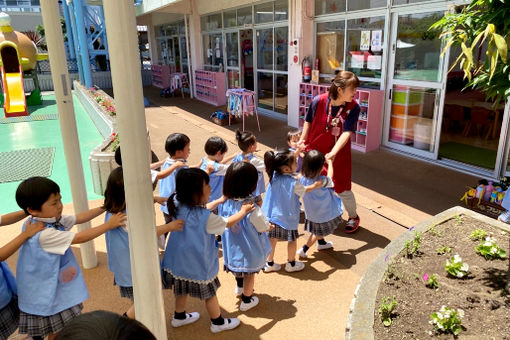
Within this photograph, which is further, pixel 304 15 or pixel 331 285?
pixel 304 15

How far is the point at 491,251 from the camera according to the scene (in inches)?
111

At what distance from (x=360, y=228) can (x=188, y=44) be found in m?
11.6

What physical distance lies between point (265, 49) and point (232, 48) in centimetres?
196

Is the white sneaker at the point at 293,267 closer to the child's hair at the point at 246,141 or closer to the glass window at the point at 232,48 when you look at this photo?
the child's hair at the point at 246,141

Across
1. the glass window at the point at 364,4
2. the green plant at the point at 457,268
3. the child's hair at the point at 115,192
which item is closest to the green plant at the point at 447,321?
the green plant at the point at 457,268

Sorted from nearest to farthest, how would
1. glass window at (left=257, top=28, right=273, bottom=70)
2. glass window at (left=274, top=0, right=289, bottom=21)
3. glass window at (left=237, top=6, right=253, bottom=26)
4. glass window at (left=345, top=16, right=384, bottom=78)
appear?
glass window at (left=345, top=16, right=384, bottom=78), glass window at (left=274, top=0, right=289, bottom=21), glass window at (left=257, top=28, right=273, bottom=70), glass window at (left=237, top=6, right=253, bottom=26)

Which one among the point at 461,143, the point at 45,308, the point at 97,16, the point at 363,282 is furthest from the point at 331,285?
the point at 97,16

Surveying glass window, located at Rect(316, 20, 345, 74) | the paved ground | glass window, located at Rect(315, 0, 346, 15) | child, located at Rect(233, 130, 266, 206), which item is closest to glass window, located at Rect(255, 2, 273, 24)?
glass window, located at Rect(315, 0, 346, 15)

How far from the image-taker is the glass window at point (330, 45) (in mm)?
7583

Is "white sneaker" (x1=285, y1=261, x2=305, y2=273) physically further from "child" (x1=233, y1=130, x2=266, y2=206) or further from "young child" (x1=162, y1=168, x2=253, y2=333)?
"young child" (x1=162, y1=168, x2=253, y2=333)

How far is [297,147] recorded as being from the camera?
402 centimetres

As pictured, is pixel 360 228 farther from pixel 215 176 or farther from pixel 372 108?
pixel 372 108

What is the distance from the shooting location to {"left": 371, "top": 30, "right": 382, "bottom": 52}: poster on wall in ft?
21.7

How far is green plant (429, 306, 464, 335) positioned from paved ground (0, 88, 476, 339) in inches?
27.7
